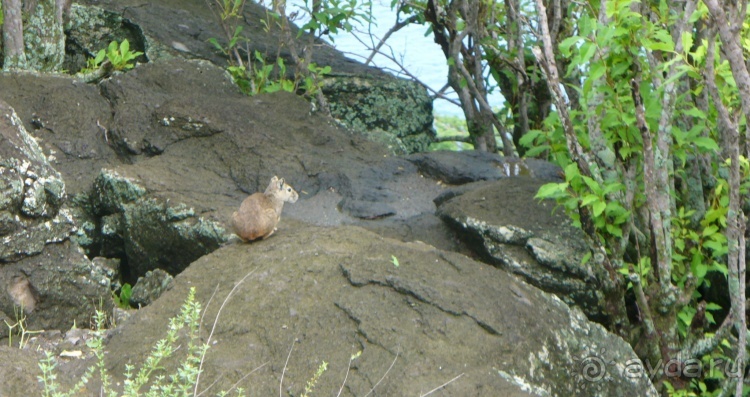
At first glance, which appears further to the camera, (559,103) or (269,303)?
(559,103)

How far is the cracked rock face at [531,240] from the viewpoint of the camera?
20.5 ft

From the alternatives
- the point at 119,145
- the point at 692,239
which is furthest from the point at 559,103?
the point at 119,145

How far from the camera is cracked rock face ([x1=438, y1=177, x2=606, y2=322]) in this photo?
20.5ft

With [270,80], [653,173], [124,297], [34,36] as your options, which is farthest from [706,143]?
[34,36]

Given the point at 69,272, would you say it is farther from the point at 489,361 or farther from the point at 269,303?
the point at 489,361

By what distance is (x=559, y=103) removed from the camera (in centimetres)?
562

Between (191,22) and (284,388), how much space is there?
732cm

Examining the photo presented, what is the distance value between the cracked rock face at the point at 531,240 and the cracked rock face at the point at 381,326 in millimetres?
681

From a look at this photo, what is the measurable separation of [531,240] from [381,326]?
179 cm

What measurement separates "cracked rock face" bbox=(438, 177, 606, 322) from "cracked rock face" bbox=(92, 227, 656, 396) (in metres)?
0.68

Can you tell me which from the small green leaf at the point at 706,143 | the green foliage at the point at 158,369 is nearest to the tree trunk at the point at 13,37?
the green foliage at the point at 158,369

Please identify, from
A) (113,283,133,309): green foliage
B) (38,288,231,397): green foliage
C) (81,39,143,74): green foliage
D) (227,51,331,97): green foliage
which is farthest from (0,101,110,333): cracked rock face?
(227,51,331,97): green foliage

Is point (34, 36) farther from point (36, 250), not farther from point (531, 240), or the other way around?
point (531, 240)

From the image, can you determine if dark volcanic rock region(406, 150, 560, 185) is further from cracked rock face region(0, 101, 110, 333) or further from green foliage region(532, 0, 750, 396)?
cracked rock face region(0, 101, 110, 333)
